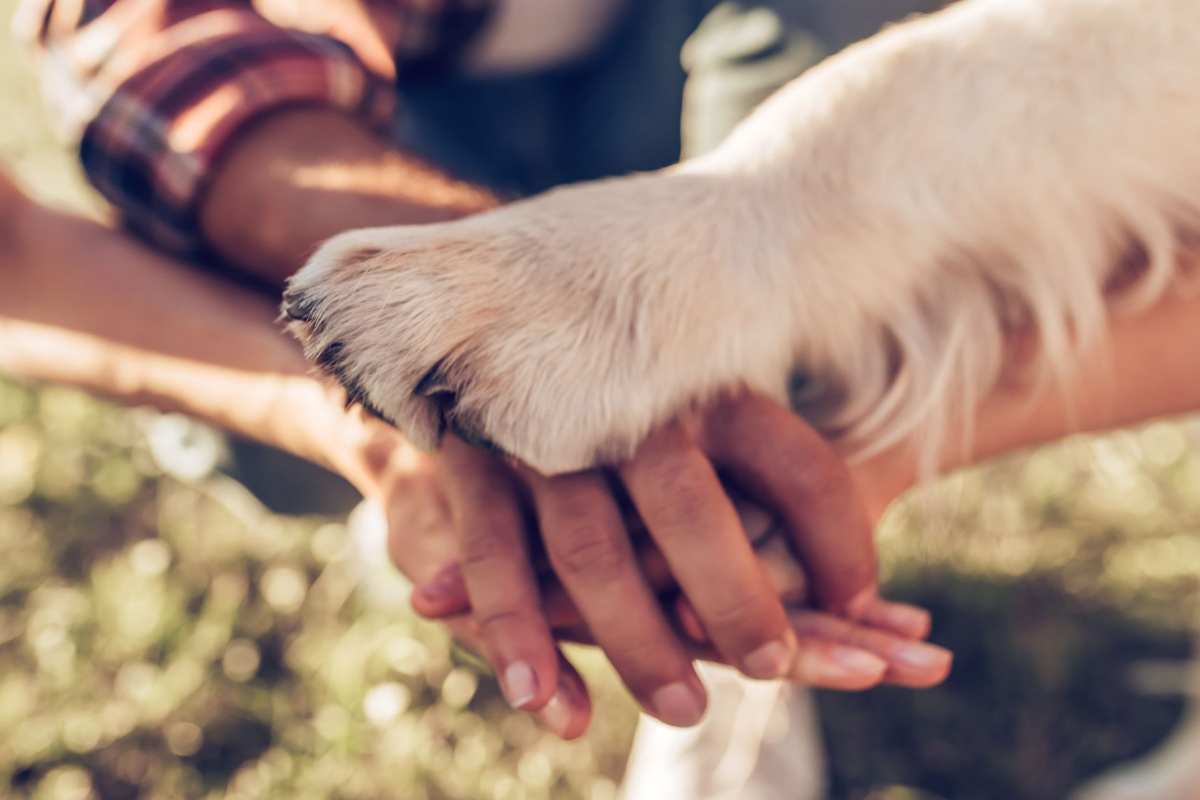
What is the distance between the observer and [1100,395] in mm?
1030

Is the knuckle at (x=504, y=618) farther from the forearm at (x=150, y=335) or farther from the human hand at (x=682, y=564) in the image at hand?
the forearm at (x=150, y=335)

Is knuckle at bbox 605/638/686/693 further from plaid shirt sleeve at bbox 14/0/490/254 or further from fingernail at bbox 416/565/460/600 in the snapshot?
plaid shirt sleeve at bbox 14/0/490/254

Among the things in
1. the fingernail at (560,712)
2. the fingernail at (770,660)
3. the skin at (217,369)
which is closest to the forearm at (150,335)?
the skin at (217,369)

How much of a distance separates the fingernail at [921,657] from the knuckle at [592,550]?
0.26 metres

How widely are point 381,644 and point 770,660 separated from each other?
860 mm

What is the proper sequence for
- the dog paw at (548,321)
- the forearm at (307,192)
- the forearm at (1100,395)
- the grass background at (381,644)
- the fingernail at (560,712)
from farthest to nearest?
the grass background at (381,644), the forearm at (307,192), the forearm at (1100,395), the fingernail at (560,712), the dog paw at (548,321)

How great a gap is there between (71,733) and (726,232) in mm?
1169

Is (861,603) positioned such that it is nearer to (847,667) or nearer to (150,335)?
(847,667)

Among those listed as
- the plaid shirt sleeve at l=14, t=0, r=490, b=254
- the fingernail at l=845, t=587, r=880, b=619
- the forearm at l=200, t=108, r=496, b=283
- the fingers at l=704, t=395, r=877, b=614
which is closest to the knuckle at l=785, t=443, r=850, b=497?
the fingers at l=704, t=395, r=877, b=614

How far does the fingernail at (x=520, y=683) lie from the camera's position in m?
0.82

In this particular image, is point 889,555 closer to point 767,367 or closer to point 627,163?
point 627,163

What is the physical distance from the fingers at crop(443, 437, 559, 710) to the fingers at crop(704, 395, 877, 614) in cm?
17

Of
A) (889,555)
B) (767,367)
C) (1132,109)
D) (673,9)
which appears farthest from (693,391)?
(889,555)

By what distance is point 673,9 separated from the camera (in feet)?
4.27
